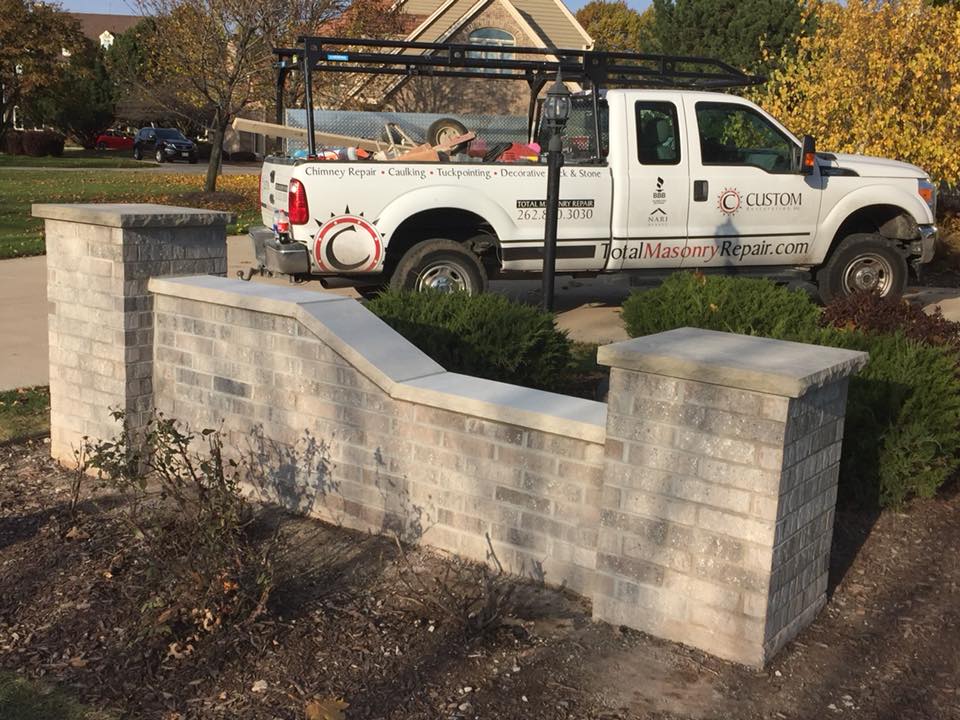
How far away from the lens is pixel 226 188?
30047mm

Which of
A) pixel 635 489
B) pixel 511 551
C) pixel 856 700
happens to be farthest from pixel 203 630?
pixel 856 700

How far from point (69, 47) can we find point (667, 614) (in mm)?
50915

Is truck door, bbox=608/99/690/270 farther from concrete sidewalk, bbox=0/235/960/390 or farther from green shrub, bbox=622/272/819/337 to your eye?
green shrub, bbox=622/272/819/337

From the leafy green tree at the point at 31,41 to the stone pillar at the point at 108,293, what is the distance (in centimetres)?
4377

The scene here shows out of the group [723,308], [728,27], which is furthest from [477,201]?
[728,27]

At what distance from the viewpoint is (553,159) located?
835cm

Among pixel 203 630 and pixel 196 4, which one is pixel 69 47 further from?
pixel 203 630

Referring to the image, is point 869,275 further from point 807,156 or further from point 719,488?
point 719,488

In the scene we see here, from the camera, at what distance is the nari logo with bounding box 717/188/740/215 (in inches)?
419

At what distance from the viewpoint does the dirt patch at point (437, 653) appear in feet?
13.3

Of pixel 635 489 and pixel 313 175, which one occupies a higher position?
pixel 313 175

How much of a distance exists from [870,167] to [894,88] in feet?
14.6

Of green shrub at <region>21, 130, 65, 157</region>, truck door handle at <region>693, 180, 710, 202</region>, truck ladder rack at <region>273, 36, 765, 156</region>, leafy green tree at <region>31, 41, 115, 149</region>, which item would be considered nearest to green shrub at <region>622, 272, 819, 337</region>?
truck door handle at <region>693, 180, 710, 202</region>

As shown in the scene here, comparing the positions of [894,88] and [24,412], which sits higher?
[894,88]
